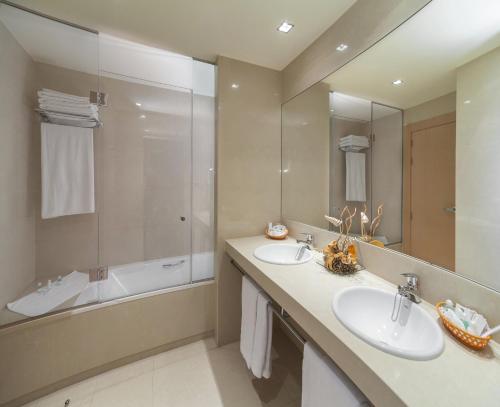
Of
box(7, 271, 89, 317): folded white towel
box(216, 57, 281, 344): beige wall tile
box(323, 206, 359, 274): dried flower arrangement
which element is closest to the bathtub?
box(7, 271, 89, 317): folded white towel

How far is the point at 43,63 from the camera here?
169cm

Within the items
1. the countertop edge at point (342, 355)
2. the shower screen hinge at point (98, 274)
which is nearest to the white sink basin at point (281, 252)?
the countertop edge at point (342, 355)

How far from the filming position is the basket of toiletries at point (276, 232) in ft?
6.11

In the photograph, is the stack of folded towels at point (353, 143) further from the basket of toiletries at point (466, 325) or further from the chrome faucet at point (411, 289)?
the basket of toiletries at point (466, 325)

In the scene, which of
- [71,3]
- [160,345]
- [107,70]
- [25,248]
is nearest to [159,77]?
[107,70]

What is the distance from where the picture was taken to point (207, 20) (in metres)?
1.39

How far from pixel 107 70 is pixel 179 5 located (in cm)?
109

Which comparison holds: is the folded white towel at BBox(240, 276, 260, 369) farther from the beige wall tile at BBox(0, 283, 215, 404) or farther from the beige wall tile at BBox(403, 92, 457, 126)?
the beige wall tile at BBox(403, 92, 457, 126)


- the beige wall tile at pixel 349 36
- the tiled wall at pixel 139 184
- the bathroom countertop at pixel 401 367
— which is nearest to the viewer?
the bathroom countertop at pixel 401 367

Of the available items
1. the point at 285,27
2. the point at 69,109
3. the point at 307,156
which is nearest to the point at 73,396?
the point at 69,109

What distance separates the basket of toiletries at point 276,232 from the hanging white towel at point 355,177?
0.63 m

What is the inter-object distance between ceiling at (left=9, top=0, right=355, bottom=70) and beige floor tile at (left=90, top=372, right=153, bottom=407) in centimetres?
251

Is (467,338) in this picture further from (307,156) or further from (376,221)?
(307,156)

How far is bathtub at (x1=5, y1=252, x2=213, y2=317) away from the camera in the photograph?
1.50m
